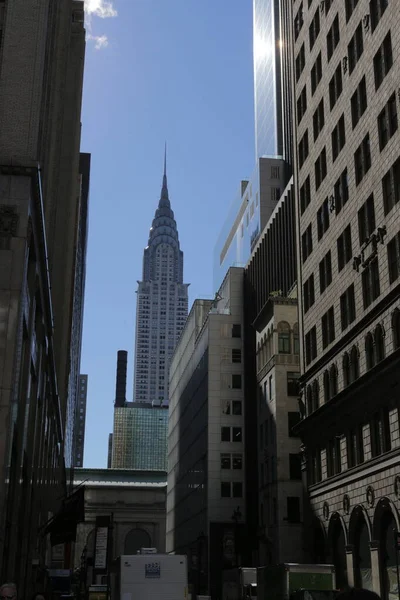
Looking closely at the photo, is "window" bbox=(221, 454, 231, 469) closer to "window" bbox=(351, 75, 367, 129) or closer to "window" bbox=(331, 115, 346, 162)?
"window" bbox=(331, 115, 346, 162)

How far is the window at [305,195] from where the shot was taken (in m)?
62.0

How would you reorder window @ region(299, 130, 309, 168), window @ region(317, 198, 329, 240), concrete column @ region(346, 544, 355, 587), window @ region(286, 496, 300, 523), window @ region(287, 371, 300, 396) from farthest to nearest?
window @ region(287, 371, 300, 396) → window @ region(286, 496, 300, 523) → window @ region(299, 130, 309, 168) → window @ region(317, 198, 329, 240) → concrete column @ region(346, 544, 355, 587)

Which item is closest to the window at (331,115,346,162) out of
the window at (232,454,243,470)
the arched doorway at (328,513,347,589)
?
the arched doorway at (328,513,347,589)

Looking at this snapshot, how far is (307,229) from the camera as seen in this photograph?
61.5m

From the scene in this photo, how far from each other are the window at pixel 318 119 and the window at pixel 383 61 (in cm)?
1096

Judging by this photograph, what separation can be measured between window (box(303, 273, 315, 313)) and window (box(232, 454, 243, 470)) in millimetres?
45015

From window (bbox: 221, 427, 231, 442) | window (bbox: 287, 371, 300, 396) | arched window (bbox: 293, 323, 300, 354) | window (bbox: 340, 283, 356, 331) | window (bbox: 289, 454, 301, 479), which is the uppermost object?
arched window (bbox: 293, 323, 300, 354)

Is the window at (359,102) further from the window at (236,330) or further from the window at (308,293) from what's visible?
the window at (236,330)

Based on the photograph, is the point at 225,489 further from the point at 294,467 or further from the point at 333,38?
the point at 333,38

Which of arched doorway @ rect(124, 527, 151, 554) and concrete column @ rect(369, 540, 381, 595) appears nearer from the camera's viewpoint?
concrete column @ rect(369, 540, 381, 595)

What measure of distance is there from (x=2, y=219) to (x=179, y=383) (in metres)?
111

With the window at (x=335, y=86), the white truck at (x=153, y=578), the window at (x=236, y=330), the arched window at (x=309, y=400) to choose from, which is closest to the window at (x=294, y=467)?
the arched window at (x=309, y=400)

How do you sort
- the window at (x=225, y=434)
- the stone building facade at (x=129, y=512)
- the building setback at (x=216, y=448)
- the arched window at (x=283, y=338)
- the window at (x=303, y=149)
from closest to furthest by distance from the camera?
the window at (x=303, y=149) < the arched window at (x=283, y=338) < the building setback at (x=216, y=448) < the window at (x=225, y=434) < the stone building facade at (x=129, y=512)

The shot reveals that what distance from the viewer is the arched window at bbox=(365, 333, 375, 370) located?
1802 inches
